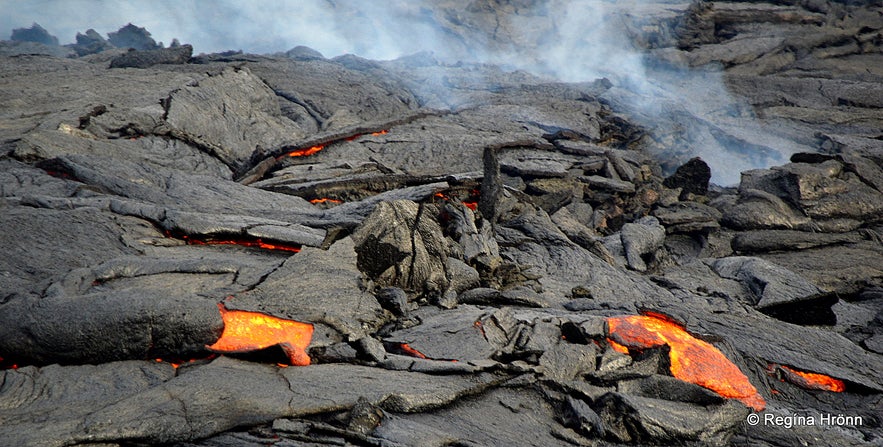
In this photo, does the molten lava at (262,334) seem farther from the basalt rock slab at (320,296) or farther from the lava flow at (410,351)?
the lava flow at (410,351)

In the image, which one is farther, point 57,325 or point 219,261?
point 219,261

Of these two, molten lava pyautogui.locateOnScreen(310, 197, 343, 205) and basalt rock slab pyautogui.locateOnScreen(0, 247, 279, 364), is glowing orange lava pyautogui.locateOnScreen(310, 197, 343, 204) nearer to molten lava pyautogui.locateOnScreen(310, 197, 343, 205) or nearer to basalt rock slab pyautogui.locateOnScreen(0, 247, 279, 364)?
molten lava pyautogui.locateOnScreen(310, 197, 343, 205)

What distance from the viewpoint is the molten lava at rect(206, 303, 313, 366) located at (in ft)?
16.5

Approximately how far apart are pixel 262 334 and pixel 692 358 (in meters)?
5.01

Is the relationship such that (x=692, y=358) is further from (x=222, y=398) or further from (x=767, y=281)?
(x=222, y=398)

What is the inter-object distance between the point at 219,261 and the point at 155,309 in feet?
5.46

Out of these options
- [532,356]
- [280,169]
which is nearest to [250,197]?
[280,169]

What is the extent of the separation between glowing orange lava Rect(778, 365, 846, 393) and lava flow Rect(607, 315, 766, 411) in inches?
32.0

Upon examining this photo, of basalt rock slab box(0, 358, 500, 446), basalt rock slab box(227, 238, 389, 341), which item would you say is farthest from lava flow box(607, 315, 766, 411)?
basalt rock slab box(227, 238, 389, 341)

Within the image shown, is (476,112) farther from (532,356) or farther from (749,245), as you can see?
(532,356)

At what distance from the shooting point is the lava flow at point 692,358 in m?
6.09

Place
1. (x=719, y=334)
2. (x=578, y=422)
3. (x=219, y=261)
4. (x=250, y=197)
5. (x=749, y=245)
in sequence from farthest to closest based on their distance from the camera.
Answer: (x=749, y=245) < (x=250, y=197) < (x=719, y=334) < (x=219, y=261) < (x=578, y=422)

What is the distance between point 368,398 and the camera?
427 centimetres

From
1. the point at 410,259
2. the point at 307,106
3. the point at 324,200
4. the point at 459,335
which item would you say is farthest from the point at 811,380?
the point at 307,106
